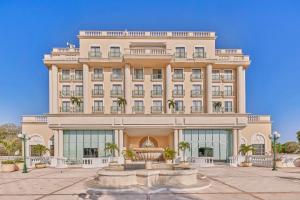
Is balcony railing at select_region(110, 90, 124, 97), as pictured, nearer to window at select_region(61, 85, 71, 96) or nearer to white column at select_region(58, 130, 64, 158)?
window at select_region(61, 85, 71, 96)

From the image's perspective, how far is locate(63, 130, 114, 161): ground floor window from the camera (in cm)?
3203

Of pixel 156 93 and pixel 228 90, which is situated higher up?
pixel 228 90

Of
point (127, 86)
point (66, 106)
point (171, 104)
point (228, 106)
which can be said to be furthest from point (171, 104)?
point (66, 106)

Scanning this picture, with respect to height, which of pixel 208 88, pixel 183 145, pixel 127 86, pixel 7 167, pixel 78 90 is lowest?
pixel 7 167

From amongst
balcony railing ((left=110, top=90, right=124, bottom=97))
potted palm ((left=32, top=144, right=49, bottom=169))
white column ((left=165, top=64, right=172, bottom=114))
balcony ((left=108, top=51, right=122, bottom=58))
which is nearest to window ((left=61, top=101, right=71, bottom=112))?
balcony railing ((left=110, top=90, right=124, bottom=97))

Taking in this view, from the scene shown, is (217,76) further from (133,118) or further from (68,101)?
Answer: (68,101)

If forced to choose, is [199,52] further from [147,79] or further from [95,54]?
[95,54]

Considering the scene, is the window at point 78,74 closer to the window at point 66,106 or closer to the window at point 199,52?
the window at point 66,106

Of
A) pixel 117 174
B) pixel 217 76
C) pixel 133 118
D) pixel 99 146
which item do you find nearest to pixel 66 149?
pixel 99 146

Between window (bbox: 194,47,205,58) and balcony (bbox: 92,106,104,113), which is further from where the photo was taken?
window (bbox: 194,47,205,58)

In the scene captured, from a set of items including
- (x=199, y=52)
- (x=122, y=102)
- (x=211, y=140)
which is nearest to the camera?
(x=211, y=140)

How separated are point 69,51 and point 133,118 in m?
16.9

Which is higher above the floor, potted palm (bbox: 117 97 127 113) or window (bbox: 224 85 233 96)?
window (bbox: 224 85 233 96)

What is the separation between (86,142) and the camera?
32281 mm
